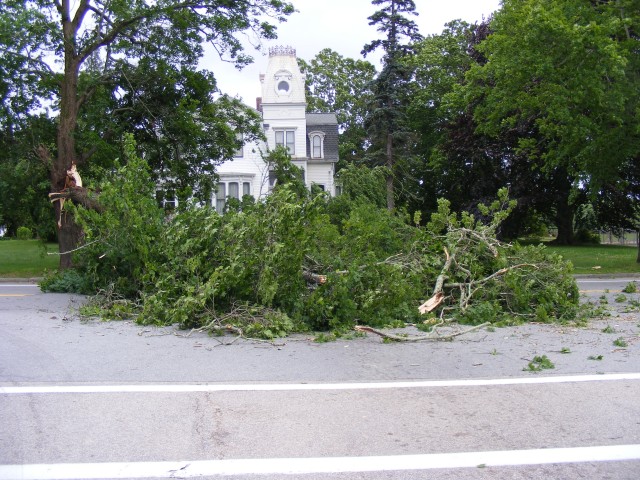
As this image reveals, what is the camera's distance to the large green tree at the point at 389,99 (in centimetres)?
3791

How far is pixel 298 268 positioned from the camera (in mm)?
8930

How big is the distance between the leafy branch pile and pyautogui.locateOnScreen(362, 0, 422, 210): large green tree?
2566 centimetres

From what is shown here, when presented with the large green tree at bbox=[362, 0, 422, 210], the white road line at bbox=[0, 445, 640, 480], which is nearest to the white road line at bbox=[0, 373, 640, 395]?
the white road line at bbox=[0, 445, 640, 480]

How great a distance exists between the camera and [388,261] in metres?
10.7

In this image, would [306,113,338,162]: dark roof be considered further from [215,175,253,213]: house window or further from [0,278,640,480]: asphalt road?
[0,278,640,480]: asphalt road

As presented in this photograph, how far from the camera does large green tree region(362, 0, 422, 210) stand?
124ft

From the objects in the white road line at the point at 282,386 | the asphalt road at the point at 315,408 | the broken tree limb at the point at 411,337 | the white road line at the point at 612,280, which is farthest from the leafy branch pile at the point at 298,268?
the white road line at the point at 612,280

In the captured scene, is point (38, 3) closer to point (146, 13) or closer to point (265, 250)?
point (146, 13)

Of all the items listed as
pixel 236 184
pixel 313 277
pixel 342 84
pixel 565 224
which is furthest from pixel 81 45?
pixel 342 84

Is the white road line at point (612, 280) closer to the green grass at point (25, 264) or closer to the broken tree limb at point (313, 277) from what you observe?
the broken tree limb at point (313, 277)

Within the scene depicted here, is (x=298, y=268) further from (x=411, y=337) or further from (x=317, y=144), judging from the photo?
(x=317, y=144)

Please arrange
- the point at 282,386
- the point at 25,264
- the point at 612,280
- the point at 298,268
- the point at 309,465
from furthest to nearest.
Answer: the point at 25,264 → the point at 612,280 → the point at 298,268 → the point at 282,386 → the point at 309,465

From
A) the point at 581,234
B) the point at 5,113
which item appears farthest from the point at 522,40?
the point at 581,234

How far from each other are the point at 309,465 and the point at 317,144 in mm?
38347
